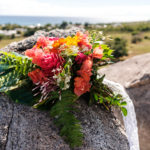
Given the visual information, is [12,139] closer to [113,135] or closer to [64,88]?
[64,88]

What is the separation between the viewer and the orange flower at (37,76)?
1.29m

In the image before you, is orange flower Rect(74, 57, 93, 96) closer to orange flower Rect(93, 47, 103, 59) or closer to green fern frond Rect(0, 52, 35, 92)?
orange flower Rect(93, 47, 103, 59)

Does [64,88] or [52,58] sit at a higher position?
[52,58]

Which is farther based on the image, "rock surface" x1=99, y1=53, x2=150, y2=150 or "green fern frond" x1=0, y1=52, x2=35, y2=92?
"rock surface" x1=99, y1=53, x2=150, y2=150

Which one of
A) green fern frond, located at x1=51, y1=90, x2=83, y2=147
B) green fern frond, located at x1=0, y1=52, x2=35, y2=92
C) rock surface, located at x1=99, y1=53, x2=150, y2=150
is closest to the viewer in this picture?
green fern frond, located at x1=51, y1=90, x2=83, y2=147

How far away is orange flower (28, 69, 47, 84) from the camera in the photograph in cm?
129

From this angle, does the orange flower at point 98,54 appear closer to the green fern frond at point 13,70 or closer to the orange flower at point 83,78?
the orange flower at point 83,78

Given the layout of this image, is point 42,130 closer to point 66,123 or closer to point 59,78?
point 66,123

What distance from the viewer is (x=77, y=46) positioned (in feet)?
4.56

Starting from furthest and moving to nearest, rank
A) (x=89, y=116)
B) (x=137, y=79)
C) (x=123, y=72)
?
(x=123, y=72) → (x=137, y=79) → (x=89, y=116)

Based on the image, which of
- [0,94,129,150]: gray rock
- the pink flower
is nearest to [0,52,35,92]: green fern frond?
[0,94,129,150]: gray rock

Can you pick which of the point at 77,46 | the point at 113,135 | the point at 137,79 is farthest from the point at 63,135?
the point at 137,79

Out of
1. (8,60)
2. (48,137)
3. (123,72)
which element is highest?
(8,60)

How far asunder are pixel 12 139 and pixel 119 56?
30.0ft
